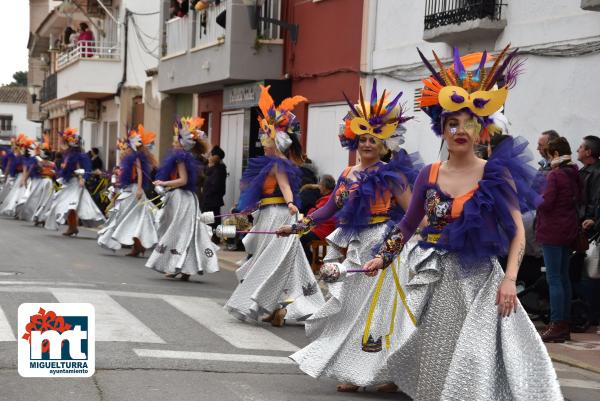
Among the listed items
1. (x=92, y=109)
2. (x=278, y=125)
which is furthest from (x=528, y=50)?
(x=92, y=109)

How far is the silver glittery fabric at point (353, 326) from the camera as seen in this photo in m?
8.06

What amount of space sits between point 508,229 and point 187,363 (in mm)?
3041

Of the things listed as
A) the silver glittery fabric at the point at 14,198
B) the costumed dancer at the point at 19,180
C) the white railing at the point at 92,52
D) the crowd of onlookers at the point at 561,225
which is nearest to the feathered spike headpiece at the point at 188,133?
the crowd of onlookers at the point at 561,225

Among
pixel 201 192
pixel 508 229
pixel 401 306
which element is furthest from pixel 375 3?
pixel 508 229

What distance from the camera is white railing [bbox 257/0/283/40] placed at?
923 inches

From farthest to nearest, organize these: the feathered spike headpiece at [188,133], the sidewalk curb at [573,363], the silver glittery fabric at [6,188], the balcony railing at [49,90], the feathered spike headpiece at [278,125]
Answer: the balcony railing at [49,90], the silver glittery fabric at [6,188], the feathered spike headpiece at [188,133], the feathered spike headpiece at [278,125], the sidewalk curb at [573,363]

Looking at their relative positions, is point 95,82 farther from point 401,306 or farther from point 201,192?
point 401,306

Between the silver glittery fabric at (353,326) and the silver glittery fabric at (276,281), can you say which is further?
the silver glittery fabric at (276,281)

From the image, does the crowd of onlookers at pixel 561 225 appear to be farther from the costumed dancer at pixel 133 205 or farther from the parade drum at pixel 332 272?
the costumed dancer at pixel 133 205

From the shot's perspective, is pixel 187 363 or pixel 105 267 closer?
pixel 187 363

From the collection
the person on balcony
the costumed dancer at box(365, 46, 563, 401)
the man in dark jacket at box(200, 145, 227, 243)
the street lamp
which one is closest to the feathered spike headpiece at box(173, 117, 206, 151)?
the man in dark jacket at box(200, 145, 227, 243)

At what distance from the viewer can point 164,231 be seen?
15438 mm

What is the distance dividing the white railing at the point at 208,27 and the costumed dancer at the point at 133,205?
6147mm

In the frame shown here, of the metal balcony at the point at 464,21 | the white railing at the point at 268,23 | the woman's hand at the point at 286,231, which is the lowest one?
the woman's hand at the point at 286,231
